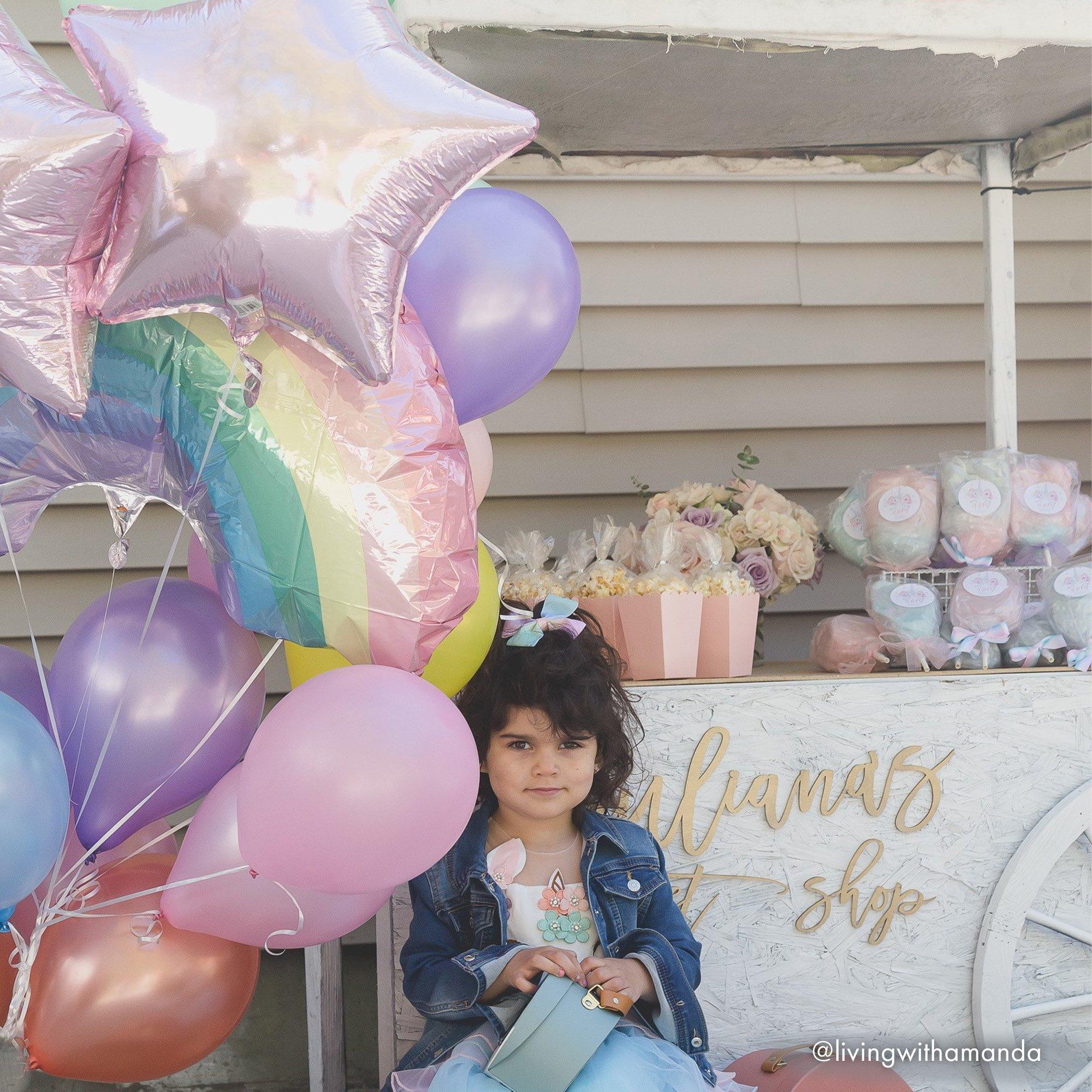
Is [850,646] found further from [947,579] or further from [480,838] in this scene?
[480,838]

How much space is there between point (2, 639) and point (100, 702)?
1.45 m

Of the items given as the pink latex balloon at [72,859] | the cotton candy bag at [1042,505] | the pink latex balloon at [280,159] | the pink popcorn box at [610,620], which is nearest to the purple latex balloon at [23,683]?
the pink latex balloon at [72,859]

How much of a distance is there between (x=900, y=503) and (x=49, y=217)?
1580 mm

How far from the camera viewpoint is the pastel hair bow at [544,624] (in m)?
1.74

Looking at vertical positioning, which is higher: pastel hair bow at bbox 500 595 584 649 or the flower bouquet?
the flower bouquet

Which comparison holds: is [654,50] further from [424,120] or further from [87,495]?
[87,495]

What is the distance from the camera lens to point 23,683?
4.64ft

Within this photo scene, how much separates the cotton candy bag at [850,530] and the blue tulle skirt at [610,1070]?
102 cm

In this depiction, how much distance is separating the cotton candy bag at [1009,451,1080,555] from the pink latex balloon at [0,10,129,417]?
66.3 inches

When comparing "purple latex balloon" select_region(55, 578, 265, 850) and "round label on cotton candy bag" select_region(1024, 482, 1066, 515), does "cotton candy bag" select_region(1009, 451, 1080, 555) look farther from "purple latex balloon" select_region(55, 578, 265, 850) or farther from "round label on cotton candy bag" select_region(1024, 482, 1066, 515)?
"purple latex balloon" select_region(55, 578, 265, 850)

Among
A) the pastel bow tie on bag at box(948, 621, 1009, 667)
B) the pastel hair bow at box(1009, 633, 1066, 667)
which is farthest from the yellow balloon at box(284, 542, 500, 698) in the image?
the pastel hair bow at box(1009, 633, 1066, 667)

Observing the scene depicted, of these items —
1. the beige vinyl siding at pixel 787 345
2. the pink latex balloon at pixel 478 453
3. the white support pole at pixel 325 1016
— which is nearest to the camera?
the pink latex balloon at pixel 478 453

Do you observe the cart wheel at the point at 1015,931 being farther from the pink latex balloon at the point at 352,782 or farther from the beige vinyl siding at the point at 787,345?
the pink latex balloon at the point at 352,782

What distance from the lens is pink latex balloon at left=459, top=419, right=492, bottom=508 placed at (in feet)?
5.22
